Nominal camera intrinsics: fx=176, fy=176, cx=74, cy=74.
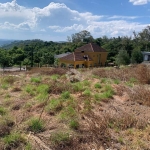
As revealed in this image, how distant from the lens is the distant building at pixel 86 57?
25.8m

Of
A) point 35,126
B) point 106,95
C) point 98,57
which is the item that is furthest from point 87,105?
point 98,57

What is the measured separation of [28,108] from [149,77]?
6134 mm

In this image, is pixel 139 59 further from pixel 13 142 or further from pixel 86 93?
pixel 13 142

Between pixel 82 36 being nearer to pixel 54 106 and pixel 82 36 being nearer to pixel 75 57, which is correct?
pixel 75 57

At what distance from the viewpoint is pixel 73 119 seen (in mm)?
4375

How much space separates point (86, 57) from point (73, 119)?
79.6ft

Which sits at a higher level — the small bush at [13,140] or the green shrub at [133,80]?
the green shrub at [133,80]

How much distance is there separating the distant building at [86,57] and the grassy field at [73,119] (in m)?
18.9

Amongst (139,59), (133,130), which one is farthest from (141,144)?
(139,59)

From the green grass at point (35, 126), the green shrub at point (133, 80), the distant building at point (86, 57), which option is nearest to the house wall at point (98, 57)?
the distant building at point (86, 57)

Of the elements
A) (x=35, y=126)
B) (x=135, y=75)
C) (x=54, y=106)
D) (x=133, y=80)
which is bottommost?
(x=35, y=126)

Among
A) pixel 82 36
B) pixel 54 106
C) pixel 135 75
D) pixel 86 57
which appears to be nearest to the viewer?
pixel 54 106

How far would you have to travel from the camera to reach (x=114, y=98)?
6.36 meters

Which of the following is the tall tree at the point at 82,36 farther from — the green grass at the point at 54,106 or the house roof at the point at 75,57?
the green grass at the point at 54,106
